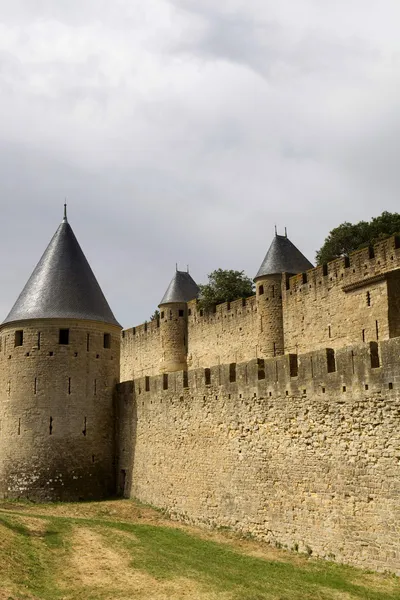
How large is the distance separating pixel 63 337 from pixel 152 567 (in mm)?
9324

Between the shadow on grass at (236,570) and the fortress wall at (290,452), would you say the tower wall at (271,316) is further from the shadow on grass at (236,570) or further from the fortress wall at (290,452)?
the shadow on grass at (236,570)

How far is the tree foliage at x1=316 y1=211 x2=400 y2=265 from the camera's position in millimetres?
33303

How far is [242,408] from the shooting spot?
15.2 m

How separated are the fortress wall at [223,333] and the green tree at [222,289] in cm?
68

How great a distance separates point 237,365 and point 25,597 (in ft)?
22.5

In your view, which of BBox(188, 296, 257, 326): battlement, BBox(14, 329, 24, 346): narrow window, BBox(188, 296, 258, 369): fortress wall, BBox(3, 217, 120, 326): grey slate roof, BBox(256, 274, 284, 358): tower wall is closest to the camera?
BBox(14, 329, 24, 346): narrow window

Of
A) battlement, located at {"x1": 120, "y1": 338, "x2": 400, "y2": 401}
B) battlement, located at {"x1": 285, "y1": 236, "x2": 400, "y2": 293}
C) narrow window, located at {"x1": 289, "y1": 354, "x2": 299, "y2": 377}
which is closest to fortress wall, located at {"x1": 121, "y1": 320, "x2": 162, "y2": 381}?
battlement, located at {"x1": 285, "y1": 236, "x2": 400, "y2": 293}

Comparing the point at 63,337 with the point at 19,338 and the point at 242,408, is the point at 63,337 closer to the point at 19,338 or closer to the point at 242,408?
the point at 19,338

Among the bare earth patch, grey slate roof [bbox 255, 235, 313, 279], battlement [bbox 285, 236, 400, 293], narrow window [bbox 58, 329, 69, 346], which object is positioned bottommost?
the bare earth patch

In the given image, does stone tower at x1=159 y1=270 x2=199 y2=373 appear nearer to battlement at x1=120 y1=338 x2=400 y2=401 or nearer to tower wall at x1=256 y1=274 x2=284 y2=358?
tower wall at x1=256 y1=274 x2=284 y2=358

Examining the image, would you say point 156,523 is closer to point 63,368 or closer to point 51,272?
point 63,368

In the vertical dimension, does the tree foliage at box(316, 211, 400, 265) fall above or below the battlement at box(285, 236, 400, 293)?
above

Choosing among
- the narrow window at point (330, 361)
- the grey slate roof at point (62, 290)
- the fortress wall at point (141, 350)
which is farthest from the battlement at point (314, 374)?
the fortress wall at point (141, 350)

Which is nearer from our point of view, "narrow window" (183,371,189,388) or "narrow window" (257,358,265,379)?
"narrow window" (257,358,265,379)
